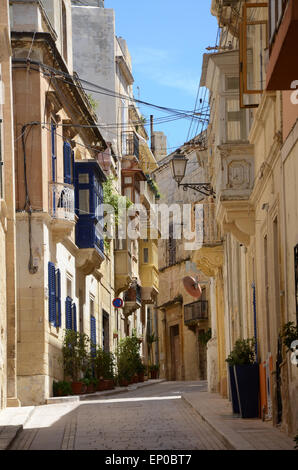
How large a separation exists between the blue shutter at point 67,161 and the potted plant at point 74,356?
14.5 ft

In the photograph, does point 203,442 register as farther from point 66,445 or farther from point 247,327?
point 247,327

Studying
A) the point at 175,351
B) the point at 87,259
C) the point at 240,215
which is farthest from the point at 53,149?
the point at 175,351

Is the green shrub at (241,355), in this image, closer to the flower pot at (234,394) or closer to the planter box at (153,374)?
the flower pot at (234,394)

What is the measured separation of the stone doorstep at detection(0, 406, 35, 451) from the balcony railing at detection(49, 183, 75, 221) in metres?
6.89

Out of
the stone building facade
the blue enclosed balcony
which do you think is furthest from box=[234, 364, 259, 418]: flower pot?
the blue enclosed balcony

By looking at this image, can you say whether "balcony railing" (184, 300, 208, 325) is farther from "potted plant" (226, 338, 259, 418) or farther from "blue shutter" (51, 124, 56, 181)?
"potted plant" (226, 338, 259, 418)

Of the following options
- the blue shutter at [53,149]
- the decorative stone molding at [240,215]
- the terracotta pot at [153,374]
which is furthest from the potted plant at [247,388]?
the terracotta pot at [153,374]

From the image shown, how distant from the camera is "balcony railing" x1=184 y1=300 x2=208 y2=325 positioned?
187 feet

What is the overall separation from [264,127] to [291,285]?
4.28 metres

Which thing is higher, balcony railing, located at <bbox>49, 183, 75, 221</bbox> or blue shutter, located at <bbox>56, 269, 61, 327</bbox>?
balcony railing, located at <bbox>49, 183, 75, 221</bbox>

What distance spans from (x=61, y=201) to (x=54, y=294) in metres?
2.52

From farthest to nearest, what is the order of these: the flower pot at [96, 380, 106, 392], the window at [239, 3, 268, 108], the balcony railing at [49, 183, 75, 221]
→ the flower pot at [96, 380, 106, 392] < the balcony railing at [49, 183, 75, 221] < the window at [239, 3, 268, 108]
